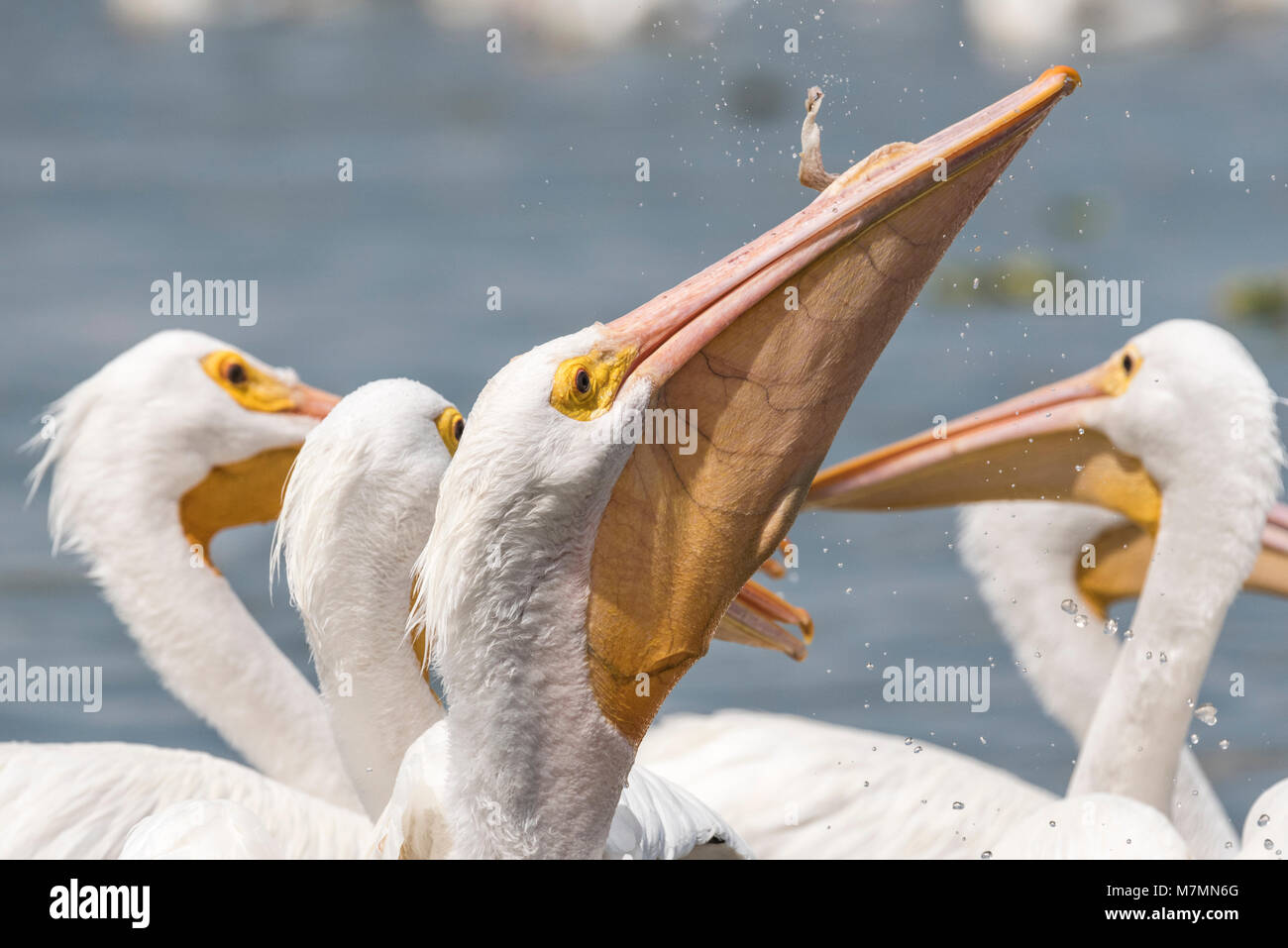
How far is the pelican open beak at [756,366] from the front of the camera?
6.86 ft

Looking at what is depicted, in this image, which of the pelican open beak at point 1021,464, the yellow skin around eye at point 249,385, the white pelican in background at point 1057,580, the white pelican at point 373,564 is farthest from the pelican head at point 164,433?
the white pelican in background at point 1057,580

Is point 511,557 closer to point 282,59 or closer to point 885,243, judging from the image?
point 885,243

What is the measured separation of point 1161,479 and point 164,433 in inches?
85.8

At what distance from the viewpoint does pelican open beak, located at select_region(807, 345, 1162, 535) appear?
3904mm

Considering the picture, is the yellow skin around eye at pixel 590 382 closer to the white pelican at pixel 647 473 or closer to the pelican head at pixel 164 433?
the white pelican at pixel 647 473

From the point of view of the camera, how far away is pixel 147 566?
3.95 metres

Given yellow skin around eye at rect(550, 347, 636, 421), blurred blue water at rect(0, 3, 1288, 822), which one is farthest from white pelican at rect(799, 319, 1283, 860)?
blurred blue water at rect(0, 3, 1288, 822)

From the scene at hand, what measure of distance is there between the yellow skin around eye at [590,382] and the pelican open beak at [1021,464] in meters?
1.99

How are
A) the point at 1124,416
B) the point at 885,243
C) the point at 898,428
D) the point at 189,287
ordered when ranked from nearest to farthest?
the point at 885,243 → the point at 1124,416 → the point at 898,428 → the point at 189,287

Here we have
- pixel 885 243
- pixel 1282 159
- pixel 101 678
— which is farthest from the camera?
pixel 1282 159

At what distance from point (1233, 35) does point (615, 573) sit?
505 inches

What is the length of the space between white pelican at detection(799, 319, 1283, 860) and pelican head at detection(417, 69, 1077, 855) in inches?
67.0
